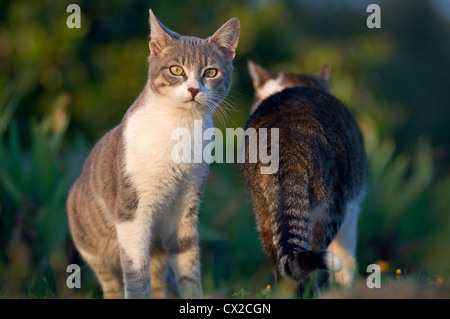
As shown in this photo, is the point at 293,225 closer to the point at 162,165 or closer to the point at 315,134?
the point at 315,134

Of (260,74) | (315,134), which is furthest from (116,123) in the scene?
(315,134)

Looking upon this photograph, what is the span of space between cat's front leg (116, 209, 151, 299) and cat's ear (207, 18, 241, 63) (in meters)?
1.00

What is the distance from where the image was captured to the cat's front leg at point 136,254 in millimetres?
2953

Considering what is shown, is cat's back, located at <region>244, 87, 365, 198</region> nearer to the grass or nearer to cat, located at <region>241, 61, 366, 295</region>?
cat, located at <region>241, 61, 366, 295</region>

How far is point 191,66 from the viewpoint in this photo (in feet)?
9.68

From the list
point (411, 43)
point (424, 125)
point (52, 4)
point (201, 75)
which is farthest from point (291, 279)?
point (411, 43)

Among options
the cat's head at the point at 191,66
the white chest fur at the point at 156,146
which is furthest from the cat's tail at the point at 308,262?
the cat's head at the point at 191,66

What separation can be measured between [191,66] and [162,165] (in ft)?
1.76

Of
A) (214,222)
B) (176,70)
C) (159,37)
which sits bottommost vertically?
(214,222)

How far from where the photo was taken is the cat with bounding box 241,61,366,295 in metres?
2.60

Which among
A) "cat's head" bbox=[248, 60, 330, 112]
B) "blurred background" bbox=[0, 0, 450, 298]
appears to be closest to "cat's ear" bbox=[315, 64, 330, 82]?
"cat's head" bbox=[248, 60, 330, 112]

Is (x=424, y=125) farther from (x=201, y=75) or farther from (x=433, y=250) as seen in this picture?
(x=201, y=75)
